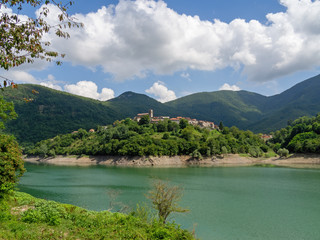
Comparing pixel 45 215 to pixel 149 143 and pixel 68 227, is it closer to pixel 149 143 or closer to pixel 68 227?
pixel 68 227

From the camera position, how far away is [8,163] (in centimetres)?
1494

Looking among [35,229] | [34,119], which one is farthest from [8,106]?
[34,119]

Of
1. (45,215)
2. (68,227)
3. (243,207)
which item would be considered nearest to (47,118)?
(243,207)

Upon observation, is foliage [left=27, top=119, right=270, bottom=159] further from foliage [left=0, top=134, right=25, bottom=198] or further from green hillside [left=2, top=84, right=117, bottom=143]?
foliage [left=0, top=134, right=25, bottom=198]

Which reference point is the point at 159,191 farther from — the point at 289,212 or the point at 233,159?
the point at 233,159

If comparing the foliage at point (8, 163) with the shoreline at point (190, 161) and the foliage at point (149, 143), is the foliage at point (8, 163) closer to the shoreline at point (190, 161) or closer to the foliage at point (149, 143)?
the shoreline at point (190, 161)

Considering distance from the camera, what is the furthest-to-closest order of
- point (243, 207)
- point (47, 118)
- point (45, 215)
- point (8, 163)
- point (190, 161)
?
point (47, 118) → point (190, 161) → point (243, 207) → point (8, 163) → point (45, 215)

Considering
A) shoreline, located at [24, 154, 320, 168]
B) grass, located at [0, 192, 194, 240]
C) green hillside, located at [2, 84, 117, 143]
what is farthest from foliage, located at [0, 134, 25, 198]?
green hillside, located at [2, 84, 117, 143]

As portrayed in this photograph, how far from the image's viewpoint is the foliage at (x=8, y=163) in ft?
46.9

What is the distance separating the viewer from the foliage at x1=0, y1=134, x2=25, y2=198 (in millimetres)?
14297

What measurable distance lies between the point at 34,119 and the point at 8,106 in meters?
164

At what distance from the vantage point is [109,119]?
→ 197m

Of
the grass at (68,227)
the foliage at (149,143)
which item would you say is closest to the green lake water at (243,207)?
the grass at (68,227)

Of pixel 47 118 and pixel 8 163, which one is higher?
pixel 47 118
